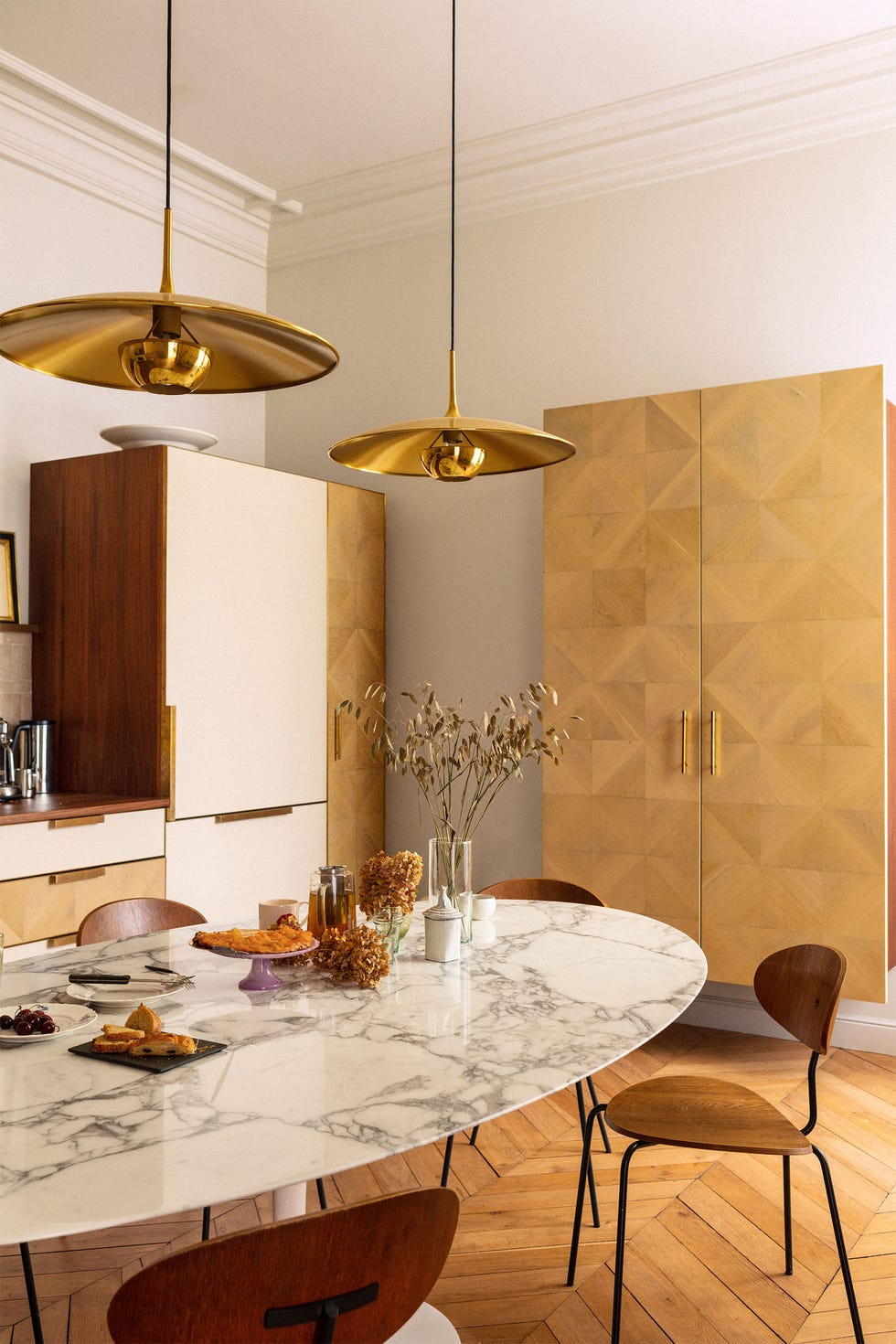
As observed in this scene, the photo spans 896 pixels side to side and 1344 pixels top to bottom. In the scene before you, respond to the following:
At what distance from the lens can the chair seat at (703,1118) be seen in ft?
6.65

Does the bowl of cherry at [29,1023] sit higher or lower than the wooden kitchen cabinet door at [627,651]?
lower

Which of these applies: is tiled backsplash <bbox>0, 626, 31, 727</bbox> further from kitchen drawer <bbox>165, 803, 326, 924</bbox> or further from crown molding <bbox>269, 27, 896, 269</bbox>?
crown molding <bbox>269, 27, 896, 269</bbox>

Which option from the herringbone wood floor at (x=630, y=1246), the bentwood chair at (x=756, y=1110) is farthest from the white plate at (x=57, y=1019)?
the bentwood chair at (x=756, y=1110)

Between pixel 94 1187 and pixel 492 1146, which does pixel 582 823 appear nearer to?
pixel 492 1146

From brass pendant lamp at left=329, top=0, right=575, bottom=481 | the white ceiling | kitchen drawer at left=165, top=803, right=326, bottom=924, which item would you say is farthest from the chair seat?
the white ceiling

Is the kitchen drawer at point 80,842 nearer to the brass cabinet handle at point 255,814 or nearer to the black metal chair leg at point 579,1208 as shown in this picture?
the brass cabinet handle at point 255,814

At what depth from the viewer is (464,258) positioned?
499cm

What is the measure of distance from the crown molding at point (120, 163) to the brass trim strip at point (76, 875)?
8.80 ft

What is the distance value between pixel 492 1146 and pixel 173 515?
2.32 metres

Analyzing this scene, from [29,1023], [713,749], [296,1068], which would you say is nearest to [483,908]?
[296,1068]

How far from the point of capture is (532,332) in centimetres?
479

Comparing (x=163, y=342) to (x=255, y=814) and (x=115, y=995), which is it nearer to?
(x=115, y=995)

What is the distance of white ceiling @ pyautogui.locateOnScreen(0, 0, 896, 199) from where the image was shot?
377 cm

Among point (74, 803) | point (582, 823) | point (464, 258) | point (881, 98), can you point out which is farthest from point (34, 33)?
point (582, 823)
